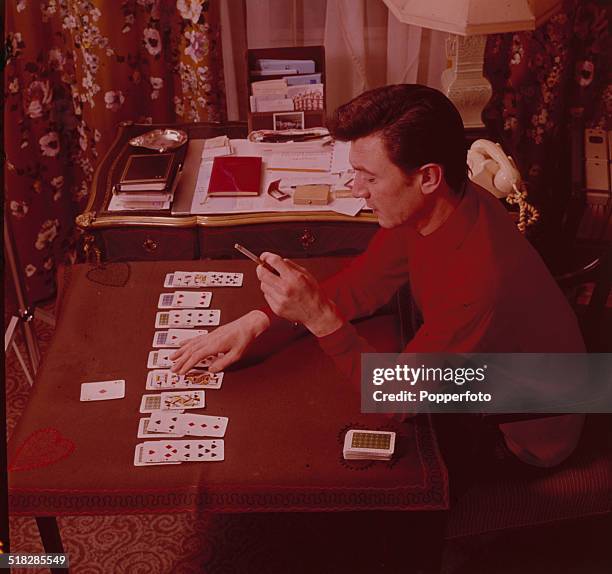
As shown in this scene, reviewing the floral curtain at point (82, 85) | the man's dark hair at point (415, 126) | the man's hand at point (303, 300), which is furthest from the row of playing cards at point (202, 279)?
the floral curtain at point (82, 85)

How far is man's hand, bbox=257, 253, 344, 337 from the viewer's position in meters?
1.66

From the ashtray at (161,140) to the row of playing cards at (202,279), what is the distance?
57 centimetres

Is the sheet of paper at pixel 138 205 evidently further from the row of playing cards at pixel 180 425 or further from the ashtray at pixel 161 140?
the row of playing cards at pixel 180 425

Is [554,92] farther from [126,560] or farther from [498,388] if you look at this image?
[126,560]

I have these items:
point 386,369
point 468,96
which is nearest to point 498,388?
point 386,369

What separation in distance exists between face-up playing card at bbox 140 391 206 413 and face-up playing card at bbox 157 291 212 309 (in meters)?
0.28

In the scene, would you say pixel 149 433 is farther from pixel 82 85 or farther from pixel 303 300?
pixel 82 85

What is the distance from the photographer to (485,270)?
1.57 m

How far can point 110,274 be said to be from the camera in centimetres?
202

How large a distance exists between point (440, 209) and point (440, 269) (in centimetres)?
12

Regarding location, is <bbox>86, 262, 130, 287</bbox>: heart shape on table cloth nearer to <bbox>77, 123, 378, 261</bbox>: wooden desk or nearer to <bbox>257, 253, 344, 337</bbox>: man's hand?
<bbox>77, 123, 378, 261</bbox>: wooden desk

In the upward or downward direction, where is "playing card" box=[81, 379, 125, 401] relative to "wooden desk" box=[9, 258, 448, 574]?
upward

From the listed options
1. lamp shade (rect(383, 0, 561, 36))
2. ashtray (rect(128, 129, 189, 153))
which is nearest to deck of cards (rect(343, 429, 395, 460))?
lamp shade (rect(383, 0, 561, 36))

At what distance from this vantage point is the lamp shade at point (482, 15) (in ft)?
6.86
